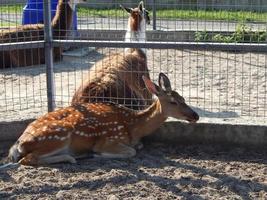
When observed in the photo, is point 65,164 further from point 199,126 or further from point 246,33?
point 246,33

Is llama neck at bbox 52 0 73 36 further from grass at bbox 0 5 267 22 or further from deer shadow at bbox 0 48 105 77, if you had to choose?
grass at bbox 0 5 267 22

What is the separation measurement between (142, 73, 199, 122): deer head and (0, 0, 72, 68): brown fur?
4697 mm

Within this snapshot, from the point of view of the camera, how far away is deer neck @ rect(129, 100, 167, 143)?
698 centimetres

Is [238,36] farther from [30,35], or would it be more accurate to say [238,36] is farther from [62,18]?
[30,35]

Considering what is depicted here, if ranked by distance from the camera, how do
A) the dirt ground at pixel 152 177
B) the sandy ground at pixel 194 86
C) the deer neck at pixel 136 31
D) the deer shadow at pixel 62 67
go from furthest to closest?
1. the deer shadow at pixel 62 67
2. the deer neck at pixel 136 31
3. the sandy ground at pixel 194 86
4. the dirt ground at pixel 152 177

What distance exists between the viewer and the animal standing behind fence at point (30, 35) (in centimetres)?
1150

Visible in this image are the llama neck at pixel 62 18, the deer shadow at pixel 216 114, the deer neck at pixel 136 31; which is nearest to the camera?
the deer shadow at pixel 216 114

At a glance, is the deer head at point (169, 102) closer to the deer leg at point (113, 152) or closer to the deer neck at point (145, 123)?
the deer neck at point (145, 123)

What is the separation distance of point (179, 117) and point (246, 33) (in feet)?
22.5

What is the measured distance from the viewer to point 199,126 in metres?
7.10

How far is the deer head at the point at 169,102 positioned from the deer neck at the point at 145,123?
0.09m

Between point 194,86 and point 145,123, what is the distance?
308cm

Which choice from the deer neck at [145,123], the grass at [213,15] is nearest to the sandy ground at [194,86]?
the deer neck at [145,123]

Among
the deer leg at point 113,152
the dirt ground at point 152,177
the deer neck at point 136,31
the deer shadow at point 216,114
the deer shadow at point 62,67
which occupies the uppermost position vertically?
the deer neck at point 136,31
